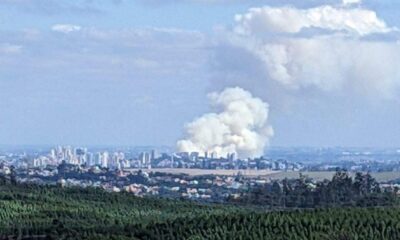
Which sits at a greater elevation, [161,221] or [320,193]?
[320,193]

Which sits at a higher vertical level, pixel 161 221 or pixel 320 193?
pixel 320 193

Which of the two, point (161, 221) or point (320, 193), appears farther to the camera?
point (320, 193)

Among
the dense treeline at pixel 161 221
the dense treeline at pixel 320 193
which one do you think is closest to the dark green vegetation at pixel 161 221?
the dense treeline at pixel 161 221

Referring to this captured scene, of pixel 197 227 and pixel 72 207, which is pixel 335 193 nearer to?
pixel 72 207

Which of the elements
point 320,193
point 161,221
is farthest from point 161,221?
point 320,193

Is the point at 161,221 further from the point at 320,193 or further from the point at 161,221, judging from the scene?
the point at 320,193

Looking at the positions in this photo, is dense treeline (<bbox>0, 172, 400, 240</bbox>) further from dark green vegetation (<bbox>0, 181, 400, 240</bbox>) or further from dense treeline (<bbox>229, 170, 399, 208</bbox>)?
dense treeline (<bbox>229, 170, 399, 208</bbox>)

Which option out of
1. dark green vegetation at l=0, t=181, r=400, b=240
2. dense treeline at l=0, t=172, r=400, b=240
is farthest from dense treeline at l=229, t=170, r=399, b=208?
dark green vegetation at l=0, t=181, r=400, b=240
